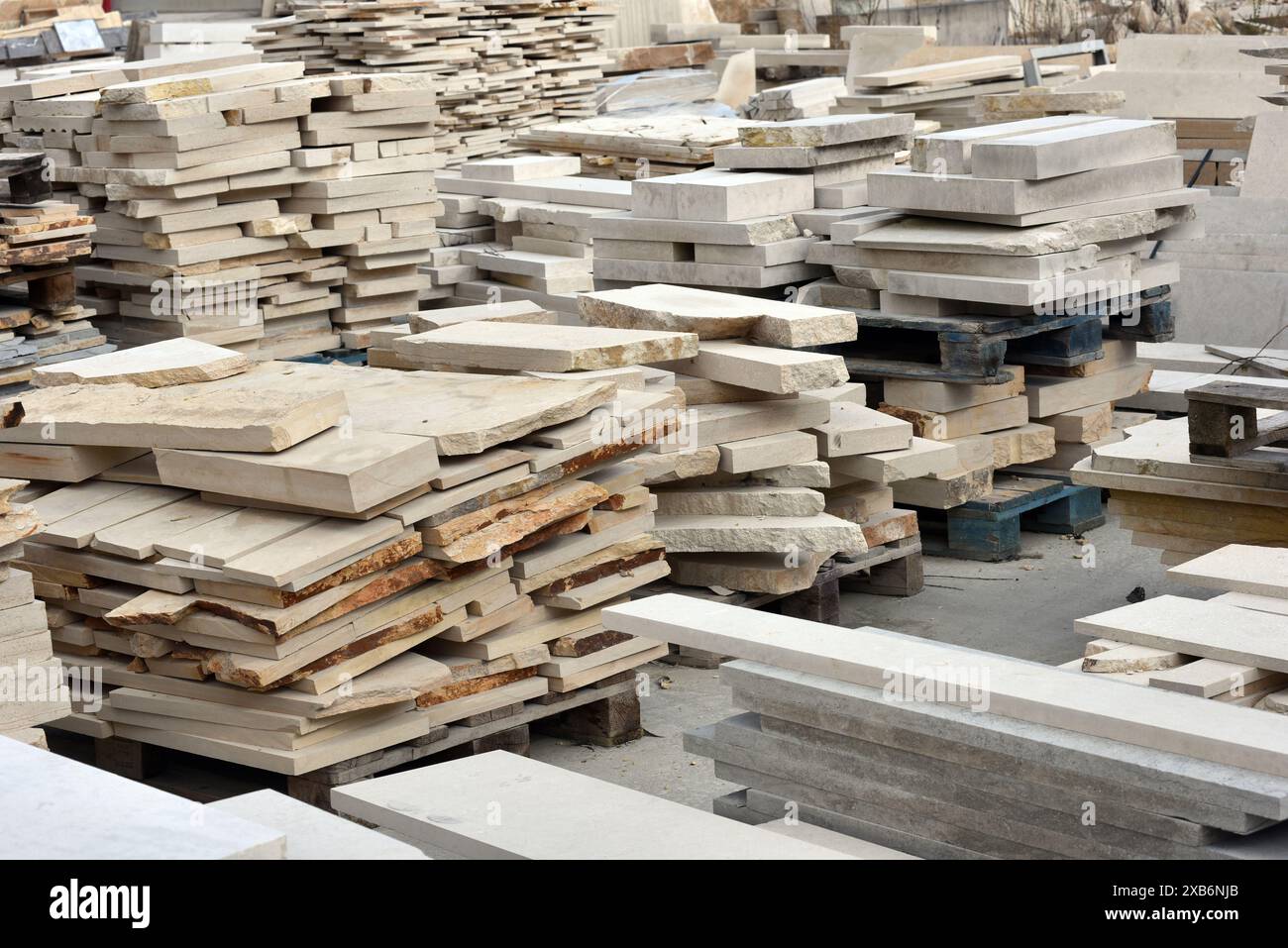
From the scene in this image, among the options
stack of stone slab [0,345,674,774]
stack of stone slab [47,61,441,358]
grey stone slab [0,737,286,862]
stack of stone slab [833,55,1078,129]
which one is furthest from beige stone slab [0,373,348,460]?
stack of stone slab [833,55,1078,129]

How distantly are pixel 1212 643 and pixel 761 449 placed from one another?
2091 mm

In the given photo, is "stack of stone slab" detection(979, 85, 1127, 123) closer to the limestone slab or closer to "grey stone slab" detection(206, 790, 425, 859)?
the limestone slab

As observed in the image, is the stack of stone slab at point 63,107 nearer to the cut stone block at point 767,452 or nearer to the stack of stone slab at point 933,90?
the cut stone block at point 767,452

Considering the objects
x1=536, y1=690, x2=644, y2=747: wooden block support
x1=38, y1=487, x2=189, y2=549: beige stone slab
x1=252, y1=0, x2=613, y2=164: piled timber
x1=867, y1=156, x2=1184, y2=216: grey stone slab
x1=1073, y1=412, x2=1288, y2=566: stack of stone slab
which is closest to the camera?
x1=38, y1=487, x2=189, y2=549: beige stone slab

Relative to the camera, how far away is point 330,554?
4.29m

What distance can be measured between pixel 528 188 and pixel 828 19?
990cm

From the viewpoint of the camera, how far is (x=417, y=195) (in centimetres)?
812

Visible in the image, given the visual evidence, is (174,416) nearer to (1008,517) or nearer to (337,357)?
(337,357)

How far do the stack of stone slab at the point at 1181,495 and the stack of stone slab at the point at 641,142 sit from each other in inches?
160

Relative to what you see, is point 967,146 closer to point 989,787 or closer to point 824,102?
point 989,787

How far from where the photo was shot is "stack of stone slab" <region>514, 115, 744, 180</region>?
9.15m

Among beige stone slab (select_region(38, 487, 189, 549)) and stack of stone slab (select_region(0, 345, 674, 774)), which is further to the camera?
beige stone slab (select_region(38, 487, 189, 549))

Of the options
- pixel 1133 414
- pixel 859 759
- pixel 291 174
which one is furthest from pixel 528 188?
pixel 859 759

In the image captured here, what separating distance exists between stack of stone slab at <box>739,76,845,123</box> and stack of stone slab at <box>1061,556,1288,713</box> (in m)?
6.14
